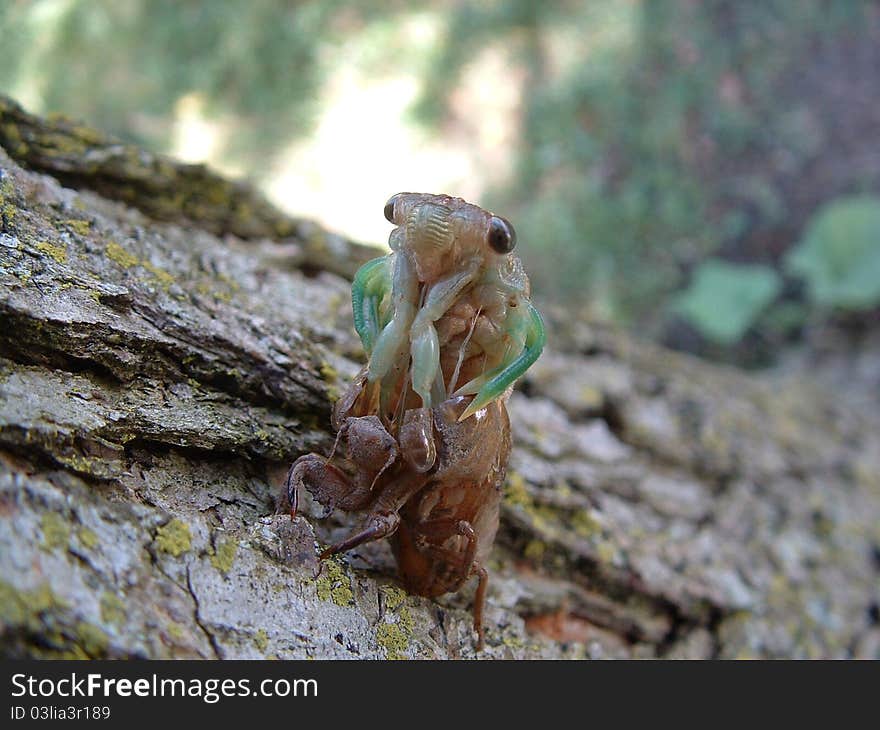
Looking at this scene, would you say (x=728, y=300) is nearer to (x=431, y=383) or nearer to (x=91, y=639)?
(x=431, y=383)

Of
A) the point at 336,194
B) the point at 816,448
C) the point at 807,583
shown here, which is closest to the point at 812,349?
the point at 816,448

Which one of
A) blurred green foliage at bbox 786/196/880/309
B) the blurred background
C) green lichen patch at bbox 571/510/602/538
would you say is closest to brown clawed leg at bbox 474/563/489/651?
green lichen patch at bbox 571/510/602/538

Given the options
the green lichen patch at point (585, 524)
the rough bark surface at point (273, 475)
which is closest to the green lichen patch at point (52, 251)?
the rough bark surface at point (273, 475)

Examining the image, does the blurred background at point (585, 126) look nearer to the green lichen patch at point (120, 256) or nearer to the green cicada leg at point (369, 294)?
the green lichen patch at point (120, 256)

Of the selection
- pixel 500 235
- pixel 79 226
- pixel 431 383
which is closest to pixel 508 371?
pixel 431 383

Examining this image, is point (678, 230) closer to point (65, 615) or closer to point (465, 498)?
point (465, 498)
